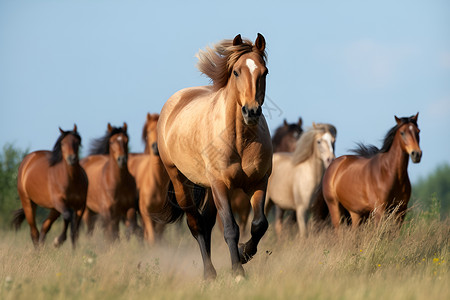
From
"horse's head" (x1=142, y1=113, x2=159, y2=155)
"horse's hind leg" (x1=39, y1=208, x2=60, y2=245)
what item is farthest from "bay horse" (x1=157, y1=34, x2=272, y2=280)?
"horse's hind leg" (x1=39, y1=208, x2=60, y2=245)

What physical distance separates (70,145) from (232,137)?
664 centimetres

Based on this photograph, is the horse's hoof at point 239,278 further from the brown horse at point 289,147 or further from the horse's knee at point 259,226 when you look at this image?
the brown horse at point 289,147

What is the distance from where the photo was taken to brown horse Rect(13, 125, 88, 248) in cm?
1205

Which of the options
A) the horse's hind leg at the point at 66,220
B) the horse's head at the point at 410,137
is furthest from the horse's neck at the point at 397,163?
the horse's hind leg at the point at 66,220

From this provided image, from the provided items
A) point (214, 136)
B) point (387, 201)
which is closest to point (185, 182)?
point (214, 136)

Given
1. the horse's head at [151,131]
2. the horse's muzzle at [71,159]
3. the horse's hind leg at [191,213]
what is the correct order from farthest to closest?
1. the horse's head at [151,131]
2. the horse's muzzle at [71,159]
3. the horse's hind leg at [191,213]

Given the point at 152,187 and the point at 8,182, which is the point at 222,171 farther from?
the point at 8,182

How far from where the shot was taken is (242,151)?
620 cm

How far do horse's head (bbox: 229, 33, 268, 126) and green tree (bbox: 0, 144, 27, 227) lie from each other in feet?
51.4

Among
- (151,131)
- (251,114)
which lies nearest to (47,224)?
(151,131)

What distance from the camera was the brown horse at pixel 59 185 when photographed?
12.1 metres

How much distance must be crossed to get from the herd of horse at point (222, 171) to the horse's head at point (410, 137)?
2cm

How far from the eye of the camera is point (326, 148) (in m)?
13.2

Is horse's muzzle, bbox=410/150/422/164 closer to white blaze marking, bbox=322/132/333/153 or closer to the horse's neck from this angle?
the horse's neck
